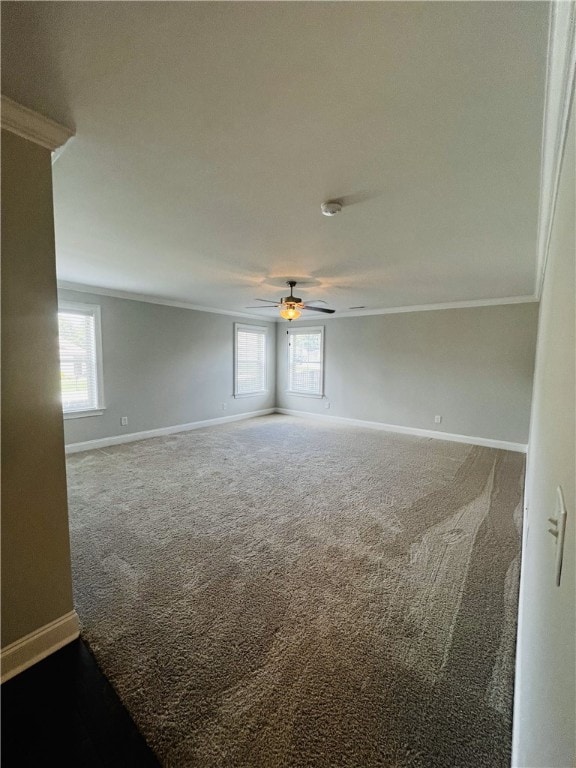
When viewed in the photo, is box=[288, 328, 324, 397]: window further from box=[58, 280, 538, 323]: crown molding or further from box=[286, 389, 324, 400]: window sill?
box=[58, 280, 538, 323]: crown molding

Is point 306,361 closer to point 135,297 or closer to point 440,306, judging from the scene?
point 440,306

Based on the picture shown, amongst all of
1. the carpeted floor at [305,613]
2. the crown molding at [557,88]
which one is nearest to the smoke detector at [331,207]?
the crown molding at [557,88]

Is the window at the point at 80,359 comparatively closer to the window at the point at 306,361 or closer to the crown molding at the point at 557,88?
the window at the point at 306,361

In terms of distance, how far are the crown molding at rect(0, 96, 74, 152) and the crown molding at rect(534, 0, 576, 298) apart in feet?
5.97

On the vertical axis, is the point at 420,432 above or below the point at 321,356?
below

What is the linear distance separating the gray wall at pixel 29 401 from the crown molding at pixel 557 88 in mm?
1896

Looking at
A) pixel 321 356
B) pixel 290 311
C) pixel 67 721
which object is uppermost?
pixel 290 311

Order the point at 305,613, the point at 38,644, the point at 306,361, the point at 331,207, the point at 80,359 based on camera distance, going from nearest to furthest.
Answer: the point at 38,644 → the point at 305,613 → the point at 331,207 → the point at 80,359 → the point at 306,361

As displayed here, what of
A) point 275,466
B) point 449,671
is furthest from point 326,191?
point 275,466

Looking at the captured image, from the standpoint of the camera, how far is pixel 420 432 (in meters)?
5.70

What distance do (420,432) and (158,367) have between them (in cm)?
483

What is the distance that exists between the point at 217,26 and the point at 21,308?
1.24m

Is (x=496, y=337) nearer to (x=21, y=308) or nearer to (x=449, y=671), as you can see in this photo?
(x=449, y=671)

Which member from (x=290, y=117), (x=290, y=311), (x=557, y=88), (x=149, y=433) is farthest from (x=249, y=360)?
(x=557, y=88)
